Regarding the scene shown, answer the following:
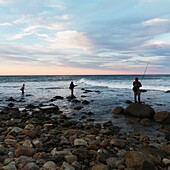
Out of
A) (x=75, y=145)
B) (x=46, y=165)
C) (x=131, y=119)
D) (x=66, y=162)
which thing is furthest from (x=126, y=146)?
(x=131, y=119)

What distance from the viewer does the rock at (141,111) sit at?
44.0ft

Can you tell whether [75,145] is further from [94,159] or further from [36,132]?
[36,132]

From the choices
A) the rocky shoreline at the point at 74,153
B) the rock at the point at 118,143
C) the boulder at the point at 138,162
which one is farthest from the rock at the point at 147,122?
the boulder at the point at 138,162

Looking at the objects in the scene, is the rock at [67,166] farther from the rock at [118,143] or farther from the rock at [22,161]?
the rock at [118,143]

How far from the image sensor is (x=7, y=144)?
6.93 meters

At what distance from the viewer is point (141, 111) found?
13.8 m

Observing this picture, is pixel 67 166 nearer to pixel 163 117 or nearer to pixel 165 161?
pixel 165 161

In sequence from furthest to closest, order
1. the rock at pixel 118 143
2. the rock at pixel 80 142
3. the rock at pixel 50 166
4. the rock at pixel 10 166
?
the rock at pixel 118 143, the rock at pixel 80 142, the rock at pixel 50 166, the rock at pixel 10 166

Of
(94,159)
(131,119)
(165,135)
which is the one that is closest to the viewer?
(94,159)

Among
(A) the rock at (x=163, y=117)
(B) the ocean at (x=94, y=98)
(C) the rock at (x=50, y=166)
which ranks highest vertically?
(C) the rock at (x=50, y=166)

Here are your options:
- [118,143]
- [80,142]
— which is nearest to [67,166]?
[80,142]

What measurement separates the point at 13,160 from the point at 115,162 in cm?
248

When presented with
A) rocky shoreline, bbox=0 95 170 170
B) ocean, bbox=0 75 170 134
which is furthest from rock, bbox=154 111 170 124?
rocky shoreline, bbox=0 95 170 170

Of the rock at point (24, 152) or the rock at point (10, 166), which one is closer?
the rock at point (10, 166)
